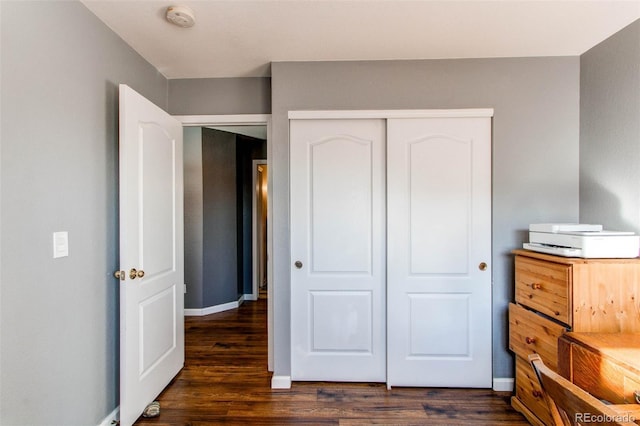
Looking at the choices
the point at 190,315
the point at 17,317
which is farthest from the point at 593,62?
the point at 190,315

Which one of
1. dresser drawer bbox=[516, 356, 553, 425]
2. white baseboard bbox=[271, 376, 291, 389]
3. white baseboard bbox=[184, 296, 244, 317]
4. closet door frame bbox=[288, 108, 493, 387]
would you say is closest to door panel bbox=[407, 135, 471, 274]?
closet door frame bbox=[288, 108, 493, 387]

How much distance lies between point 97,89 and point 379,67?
6.02 feet

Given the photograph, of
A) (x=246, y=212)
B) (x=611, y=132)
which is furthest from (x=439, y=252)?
(x=246, y=212)

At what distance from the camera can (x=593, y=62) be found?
6.82 ft

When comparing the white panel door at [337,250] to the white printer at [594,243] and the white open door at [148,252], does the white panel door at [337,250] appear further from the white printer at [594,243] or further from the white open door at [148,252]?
the white printer at [594,243]

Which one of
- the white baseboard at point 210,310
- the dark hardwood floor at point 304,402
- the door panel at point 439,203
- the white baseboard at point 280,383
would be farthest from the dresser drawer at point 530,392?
the white baseboard at point 210,310

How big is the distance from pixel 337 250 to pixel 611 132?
6.34 feet

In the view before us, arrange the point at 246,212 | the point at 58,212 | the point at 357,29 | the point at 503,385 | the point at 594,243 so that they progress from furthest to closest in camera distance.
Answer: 1. the point at 246,212
2. the point at 503,385
3. the point at 357,29
4. the point at 594,243
5. the point at 58,212

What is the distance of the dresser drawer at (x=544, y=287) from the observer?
1.62 m

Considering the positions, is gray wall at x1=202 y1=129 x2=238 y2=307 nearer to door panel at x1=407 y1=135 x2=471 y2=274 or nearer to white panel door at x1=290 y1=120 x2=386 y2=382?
white panel door at x1=290 y1=120 x2=386 y2=382

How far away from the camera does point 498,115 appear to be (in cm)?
222

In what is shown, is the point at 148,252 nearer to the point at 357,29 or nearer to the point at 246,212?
the point at 357,29

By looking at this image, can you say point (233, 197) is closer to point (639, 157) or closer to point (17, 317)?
point (17, 317)

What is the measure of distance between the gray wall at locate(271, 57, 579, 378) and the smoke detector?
0.66 meters
